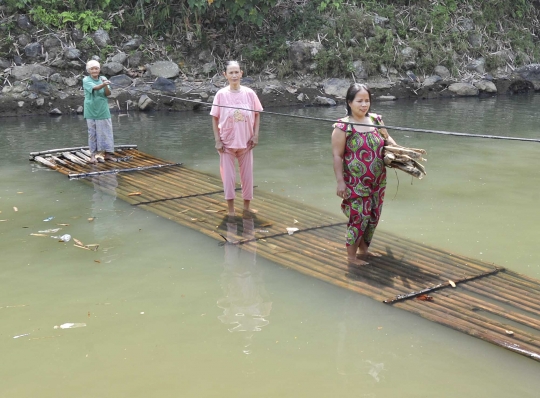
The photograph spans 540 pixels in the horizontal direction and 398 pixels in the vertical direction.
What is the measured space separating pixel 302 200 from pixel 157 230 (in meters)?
1.48

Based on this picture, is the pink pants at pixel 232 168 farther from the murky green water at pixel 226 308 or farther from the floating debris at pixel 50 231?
the floating debris at pixel 50 231

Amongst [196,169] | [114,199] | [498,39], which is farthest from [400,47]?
[114,199]

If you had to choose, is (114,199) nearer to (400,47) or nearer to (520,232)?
(520,232)

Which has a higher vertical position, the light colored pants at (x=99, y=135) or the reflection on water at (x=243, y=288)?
the light colored pants at (x=99, y=135)

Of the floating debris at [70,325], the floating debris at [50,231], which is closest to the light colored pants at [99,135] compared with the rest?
the floating debris at [50,231]

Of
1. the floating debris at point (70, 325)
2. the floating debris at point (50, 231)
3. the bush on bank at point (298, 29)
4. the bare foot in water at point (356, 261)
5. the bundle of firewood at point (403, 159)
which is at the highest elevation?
the bush on bank at point (298, 29)

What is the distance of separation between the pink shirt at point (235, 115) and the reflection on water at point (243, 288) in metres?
0.68

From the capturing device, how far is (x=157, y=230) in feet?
16.5

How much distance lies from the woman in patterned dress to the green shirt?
3.99 metres

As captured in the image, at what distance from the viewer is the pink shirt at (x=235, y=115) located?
16.6 ft

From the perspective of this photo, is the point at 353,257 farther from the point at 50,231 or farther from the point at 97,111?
the point at 97,111

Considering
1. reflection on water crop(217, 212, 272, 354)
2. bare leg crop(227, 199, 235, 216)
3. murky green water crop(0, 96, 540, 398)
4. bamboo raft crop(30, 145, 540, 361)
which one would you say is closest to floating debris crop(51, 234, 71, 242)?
murky green water crop(0, 96, 540, 398)

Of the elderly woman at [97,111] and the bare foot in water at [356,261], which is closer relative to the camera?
the bare foot in water at [356,261]

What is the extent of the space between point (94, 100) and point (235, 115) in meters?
2.72
